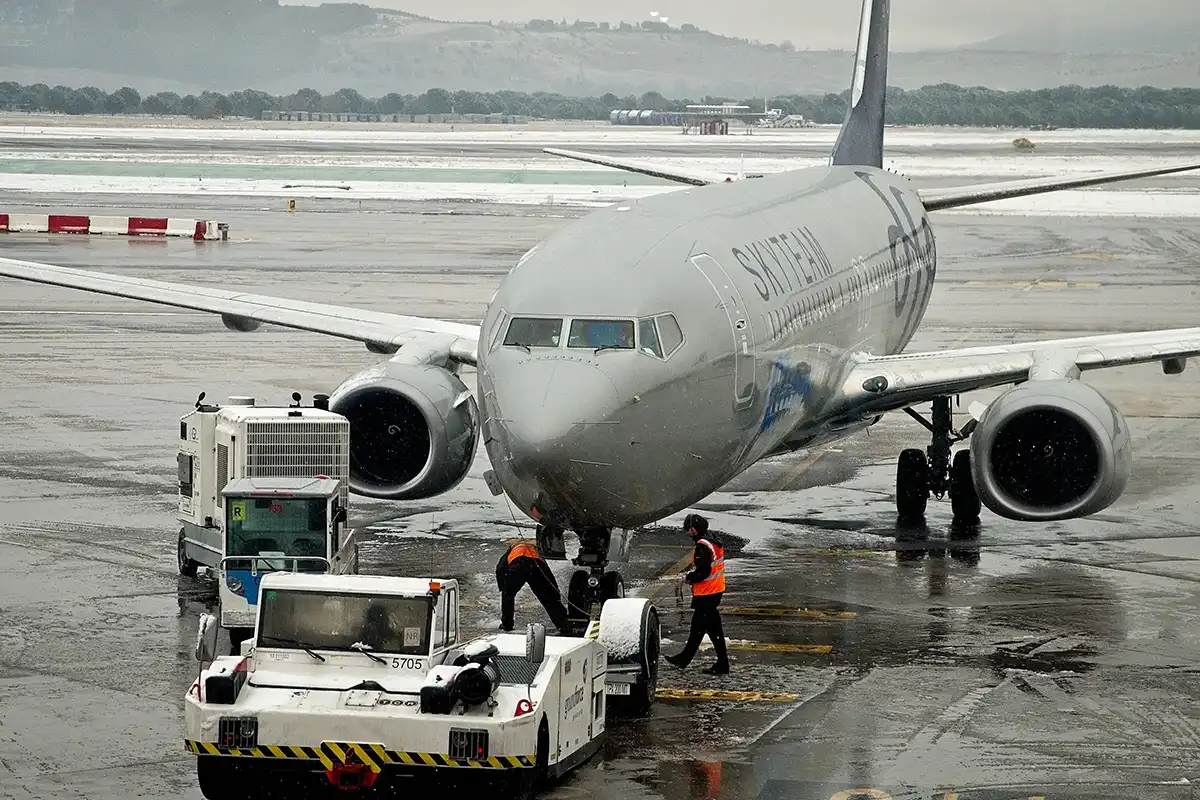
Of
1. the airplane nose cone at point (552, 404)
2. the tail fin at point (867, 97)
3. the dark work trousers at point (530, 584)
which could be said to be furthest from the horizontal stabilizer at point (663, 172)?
the airplane nose cone at point (552, 404)

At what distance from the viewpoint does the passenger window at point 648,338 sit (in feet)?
61.7

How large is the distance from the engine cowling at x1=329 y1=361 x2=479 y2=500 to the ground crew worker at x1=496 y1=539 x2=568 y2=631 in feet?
13.1

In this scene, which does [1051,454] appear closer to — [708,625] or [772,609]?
[772,609]

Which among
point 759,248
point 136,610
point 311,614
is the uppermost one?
point 759,248

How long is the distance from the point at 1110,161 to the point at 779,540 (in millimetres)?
97320

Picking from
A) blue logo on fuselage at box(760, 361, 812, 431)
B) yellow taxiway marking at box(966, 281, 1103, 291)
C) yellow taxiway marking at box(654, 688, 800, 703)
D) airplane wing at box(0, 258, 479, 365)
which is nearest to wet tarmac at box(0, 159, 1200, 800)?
yellow taxiway marking at box(654, 688, 800, 703)

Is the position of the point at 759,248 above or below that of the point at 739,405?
above

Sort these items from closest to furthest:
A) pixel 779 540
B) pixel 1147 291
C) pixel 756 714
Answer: pixel 756 714
pixel 779 540
pixel 1147 291

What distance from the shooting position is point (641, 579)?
23.0 meters

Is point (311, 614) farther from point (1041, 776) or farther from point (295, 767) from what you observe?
point (1041, 776)

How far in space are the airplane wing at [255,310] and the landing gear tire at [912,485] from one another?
6.68 meters

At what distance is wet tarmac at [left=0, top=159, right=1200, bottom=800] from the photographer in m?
15.7

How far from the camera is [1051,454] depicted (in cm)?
2300

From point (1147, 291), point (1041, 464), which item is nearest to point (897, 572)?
point (1041, 464)
